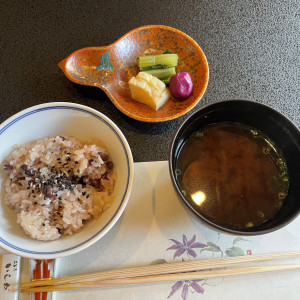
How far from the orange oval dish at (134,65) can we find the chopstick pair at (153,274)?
0.86 meters

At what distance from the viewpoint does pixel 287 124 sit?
47.2 inches

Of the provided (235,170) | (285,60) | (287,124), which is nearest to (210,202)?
(235,170)

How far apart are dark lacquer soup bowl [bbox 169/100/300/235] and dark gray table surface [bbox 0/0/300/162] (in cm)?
39

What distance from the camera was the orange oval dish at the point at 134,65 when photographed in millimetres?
1732

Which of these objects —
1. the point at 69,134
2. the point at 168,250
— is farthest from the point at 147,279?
the point at 69,134

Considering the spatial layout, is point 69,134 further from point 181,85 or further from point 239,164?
point 239,164

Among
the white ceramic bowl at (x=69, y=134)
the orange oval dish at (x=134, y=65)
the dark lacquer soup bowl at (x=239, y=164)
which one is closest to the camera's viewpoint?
the white ceramic bowl at (x=69, y=134)

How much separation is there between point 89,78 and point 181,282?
1.41 m

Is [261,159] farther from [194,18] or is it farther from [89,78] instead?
[194,18]

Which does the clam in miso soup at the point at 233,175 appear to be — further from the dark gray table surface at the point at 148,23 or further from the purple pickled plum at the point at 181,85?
the purple pickled plum at the point at 181,85

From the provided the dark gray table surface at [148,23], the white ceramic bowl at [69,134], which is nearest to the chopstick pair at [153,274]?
the white ceramic bowl at [69,134]

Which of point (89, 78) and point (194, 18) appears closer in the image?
point (89, 78)

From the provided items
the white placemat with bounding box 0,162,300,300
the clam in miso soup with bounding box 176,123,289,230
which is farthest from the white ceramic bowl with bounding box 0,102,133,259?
the clam in miso soup with bounding box 176,123,289,230

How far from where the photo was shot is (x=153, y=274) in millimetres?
1203
